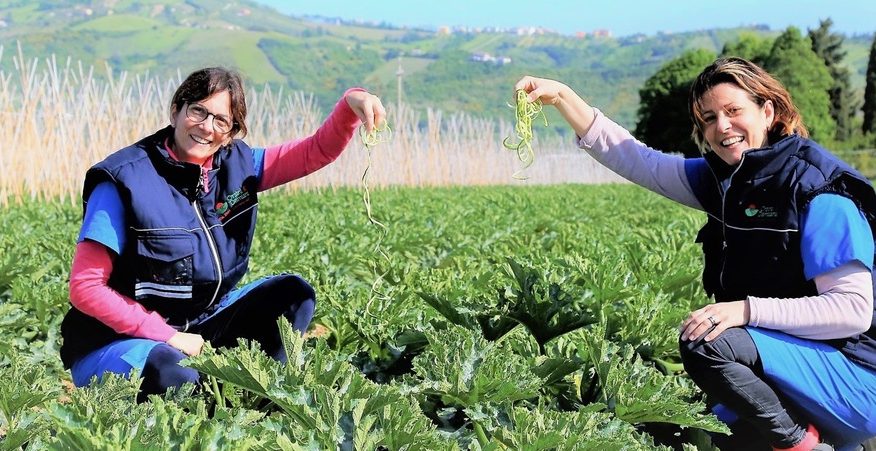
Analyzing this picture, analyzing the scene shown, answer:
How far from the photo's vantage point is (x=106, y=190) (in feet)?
10.7

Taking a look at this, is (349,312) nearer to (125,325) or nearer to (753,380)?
(125,325)

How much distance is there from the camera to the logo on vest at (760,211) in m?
3.16

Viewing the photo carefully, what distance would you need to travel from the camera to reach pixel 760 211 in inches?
126

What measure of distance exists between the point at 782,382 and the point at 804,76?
51.4 meters

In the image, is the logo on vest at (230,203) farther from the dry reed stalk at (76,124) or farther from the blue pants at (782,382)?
the dry reed stalk at (76,124)

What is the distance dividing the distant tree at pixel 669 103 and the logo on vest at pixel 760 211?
52026 mm

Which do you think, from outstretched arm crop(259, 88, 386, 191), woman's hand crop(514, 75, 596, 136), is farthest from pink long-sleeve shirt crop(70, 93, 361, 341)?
woman's hand crop(514, 75, 596, 136)

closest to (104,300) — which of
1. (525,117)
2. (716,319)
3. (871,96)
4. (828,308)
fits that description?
(525,117)

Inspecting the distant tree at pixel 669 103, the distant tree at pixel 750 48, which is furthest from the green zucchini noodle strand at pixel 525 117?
the distant tree at pixel 750 48

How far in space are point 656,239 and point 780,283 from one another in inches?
140

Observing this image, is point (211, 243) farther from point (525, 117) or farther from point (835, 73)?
point (835, 73)

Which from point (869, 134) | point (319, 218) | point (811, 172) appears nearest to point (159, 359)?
point (811, 172)

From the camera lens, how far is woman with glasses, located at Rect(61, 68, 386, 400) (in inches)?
128

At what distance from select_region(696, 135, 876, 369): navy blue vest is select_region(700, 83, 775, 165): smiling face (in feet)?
0.30
